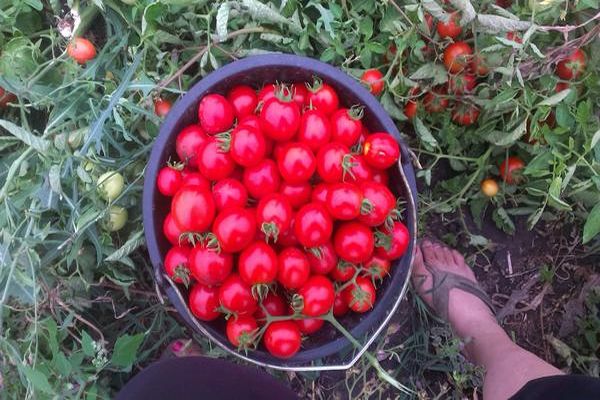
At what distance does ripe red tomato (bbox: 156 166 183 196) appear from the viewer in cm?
101

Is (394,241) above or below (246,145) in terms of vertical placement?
below

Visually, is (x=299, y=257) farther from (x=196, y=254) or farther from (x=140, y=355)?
(x=140, y=355)

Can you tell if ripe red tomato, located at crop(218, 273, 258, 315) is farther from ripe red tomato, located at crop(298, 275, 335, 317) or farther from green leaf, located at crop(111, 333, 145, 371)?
green leaf, located at crop(111, 333, 145, 371)

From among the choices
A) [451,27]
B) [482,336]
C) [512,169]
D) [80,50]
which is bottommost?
[482,336]

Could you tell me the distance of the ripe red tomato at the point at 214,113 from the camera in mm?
1011

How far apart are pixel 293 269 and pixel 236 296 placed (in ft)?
0.37

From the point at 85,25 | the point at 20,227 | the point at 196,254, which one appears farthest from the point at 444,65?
the point at 20,227

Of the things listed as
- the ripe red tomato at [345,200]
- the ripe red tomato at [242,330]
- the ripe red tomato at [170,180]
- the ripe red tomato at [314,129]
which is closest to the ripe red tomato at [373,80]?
the ripe red tomato at [314,129]

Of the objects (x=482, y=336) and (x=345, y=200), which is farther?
(x=482, y=336)

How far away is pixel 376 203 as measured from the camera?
95 centimetres

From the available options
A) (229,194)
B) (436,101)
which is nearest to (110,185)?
(229,194)

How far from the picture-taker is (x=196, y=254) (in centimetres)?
95

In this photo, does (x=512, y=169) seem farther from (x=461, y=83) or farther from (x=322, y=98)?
(x=322, y=98)

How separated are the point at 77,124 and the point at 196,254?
0.51m
